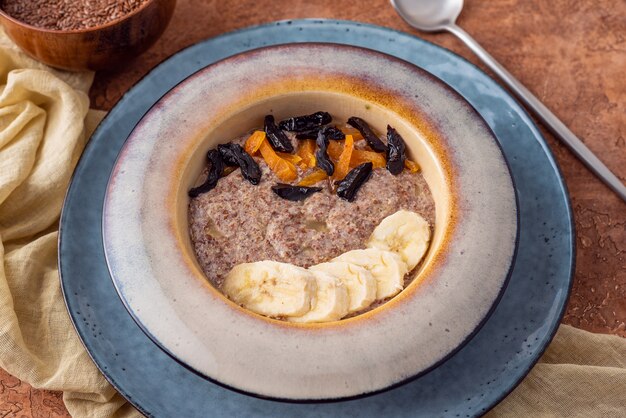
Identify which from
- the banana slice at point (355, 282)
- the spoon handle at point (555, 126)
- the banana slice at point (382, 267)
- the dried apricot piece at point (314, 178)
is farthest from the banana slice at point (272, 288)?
the spoon handle at point (555, 126)

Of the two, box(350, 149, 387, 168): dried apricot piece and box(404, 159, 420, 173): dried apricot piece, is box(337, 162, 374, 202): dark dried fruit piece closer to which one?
box(350, 149, 387, 168): dried apricot piece

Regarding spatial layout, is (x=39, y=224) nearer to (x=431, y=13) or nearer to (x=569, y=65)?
(x=431, y=13)

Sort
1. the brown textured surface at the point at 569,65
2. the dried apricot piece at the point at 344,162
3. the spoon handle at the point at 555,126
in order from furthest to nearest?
the spoon handle at the point at 555,126, the brown textured surface at the point at 569,65, the dried apricot piece at the point at 344,162

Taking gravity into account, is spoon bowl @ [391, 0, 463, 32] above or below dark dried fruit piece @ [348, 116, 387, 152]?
above

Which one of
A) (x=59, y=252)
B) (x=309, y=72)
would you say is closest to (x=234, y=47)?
(x=309, y=72)

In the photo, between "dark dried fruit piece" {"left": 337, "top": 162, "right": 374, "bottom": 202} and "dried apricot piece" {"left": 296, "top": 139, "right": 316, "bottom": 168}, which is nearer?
"dark dried fruit piece" {"left": 337, "top": 162, "right": 374, "bottom": 202}

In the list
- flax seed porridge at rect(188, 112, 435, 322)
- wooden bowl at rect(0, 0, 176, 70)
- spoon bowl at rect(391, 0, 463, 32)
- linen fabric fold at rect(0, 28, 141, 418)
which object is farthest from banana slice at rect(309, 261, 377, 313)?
spoon bowl at rect(391, 0, 463, 32)

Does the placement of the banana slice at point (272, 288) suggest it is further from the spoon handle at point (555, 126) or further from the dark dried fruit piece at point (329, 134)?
the spoon handle at point (555, 126)
